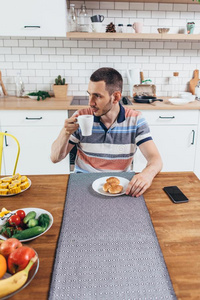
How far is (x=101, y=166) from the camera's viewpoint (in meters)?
1.83

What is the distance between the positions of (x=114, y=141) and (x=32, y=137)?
53.9 inches

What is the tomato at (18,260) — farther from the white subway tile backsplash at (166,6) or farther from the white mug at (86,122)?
the white subway tile backsplash at (166,6)

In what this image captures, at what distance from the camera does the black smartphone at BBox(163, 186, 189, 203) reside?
1.31m

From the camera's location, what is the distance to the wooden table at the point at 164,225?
0.84m

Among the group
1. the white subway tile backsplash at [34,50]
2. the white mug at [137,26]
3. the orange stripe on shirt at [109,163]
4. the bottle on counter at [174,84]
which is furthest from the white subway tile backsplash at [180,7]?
the orange stripe on shirt at [109,163]

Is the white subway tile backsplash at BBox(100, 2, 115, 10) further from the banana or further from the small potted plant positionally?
the banana

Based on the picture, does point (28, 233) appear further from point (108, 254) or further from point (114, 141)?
point (114, 141)

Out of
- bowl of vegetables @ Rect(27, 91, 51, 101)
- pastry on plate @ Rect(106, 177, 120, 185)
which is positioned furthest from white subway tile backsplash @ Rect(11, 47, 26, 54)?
pastry on plate @ Rect(106, 177, 120, 185)

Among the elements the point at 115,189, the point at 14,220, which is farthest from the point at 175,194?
the point at 14,220

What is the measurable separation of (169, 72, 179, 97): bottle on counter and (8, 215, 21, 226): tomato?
9.48ft

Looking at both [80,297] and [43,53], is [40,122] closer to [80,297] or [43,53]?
[43,53]

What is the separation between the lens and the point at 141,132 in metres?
1.79

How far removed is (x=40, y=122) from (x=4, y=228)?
1949 mm

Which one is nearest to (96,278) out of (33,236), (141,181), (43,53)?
(33,236)
